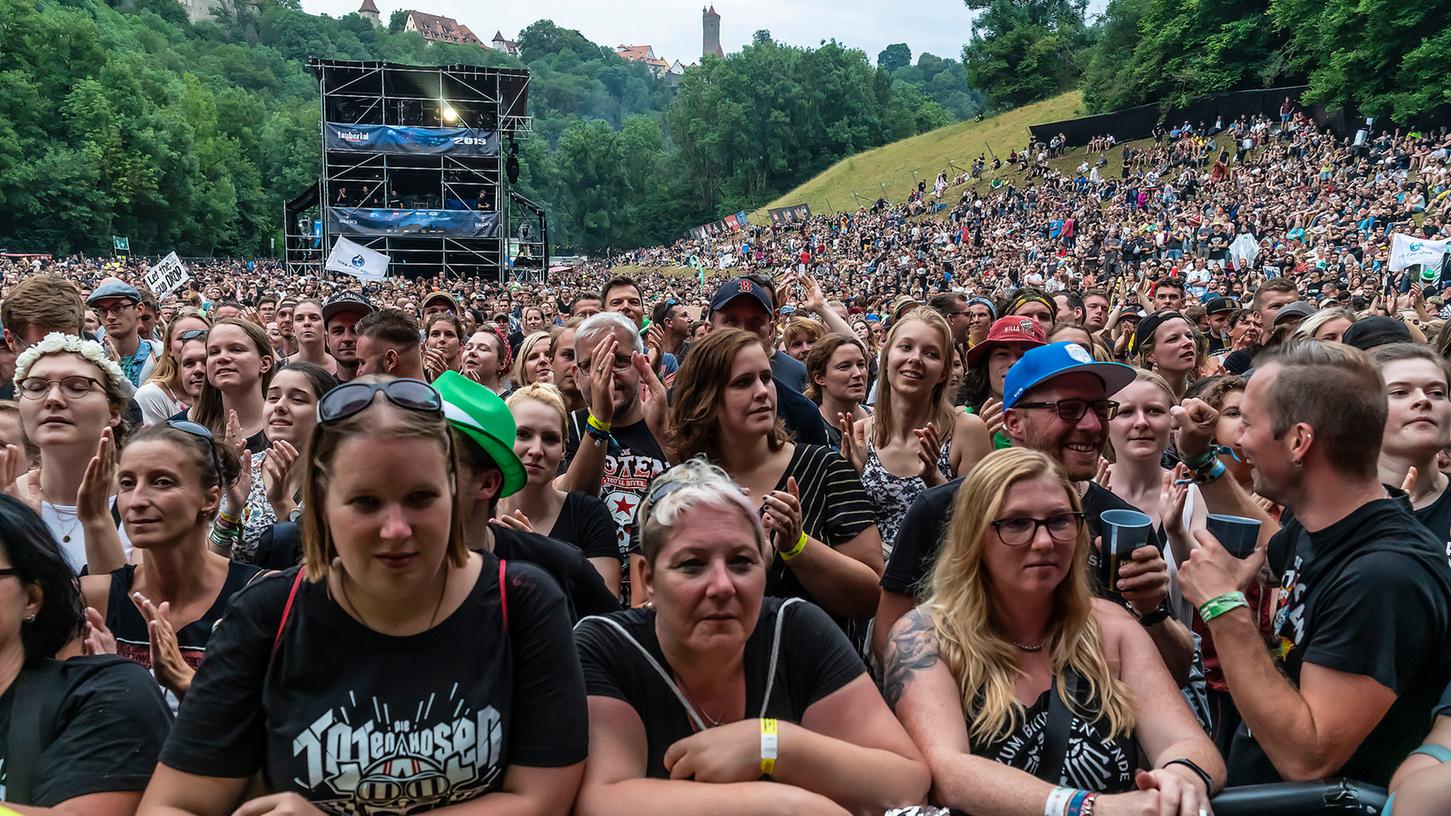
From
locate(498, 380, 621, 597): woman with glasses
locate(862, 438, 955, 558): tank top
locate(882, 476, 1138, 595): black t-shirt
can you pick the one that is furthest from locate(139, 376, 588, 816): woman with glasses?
locate(862, 438, 955, 558): tank top

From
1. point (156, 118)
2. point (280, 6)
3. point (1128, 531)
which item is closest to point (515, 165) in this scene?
point (156, 118)

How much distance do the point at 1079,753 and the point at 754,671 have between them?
2.60 feet

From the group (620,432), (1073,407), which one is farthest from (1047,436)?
(620,432)

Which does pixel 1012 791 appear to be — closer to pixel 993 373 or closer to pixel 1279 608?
pixel 1279 608

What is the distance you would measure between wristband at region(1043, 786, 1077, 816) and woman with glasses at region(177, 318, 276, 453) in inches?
149

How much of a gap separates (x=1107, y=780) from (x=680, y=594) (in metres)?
1.10

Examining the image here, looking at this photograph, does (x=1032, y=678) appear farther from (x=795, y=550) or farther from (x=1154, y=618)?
(x=795, y=550)

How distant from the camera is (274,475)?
153 inches

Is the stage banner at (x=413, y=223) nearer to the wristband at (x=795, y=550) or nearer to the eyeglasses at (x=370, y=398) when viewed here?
the wristband at (x=795, y=550)

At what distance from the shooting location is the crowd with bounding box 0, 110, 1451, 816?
206cm

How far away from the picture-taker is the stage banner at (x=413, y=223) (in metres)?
36.9

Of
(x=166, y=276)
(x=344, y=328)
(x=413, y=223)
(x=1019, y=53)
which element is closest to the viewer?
(x=344, y=328)

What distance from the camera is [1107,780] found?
8.23 ft

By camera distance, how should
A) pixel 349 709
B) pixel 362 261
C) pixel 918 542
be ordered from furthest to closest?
pixel 362 261, pixel 918 542, pixel 349 709
